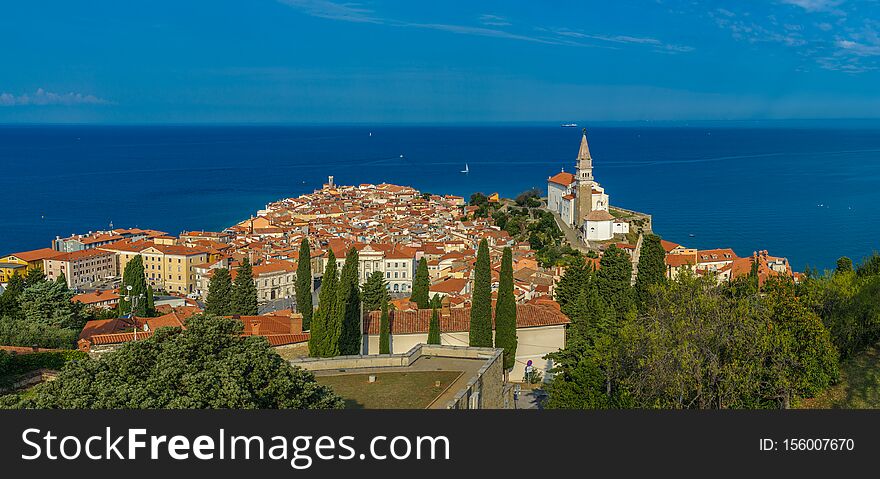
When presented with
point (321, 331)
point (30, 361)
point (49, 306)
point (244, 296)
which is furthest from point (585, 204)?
point (30, 361)

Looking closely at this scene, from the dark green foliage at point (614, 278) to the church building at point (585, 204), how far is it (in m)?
25.3

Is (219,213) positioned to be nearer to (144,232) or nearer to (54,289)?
(144,232)

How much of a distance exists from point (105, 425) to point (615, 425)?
10.9ft

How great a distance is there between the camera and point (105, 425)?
5258 millimetres

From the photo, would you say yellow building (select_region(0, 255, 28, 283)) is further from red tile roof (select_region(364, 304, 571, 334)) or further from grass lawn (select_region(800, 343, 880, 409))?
grass lawn (select_region(800, 343, 880, 409))

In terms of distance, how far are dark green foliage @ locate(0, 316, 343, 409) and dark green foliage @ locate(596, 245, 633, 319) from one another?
51.3 ft

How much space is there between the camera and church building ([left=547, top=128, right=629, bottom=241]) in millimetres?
49469

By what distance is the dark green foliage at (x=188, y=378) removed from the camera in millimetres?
6816

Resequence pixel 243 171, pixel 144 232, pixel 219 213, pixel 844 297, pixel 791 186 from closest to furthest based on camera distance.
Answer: pixel 844 297
pixel 144 232
pixel 219 213
pixel 791 186
pixel 243 171

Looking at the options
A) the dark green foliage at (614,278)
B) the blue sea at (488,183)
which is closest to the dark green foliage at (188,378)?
the dark green foliage at (614,278)

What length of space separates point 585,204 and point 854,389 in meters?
41.1

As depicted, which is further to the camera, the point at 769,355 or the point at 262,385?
the point at 769,355

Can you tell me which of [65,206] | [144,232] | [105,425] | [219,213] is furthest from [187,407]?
[65,206]

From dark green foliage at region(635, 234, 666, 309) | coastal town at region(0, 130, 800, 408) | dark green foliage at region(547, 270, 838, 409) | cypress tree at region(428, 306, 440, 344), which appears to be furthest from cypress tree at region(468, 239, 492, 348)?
dark green foliage at region(635, 234, 666, 309)
